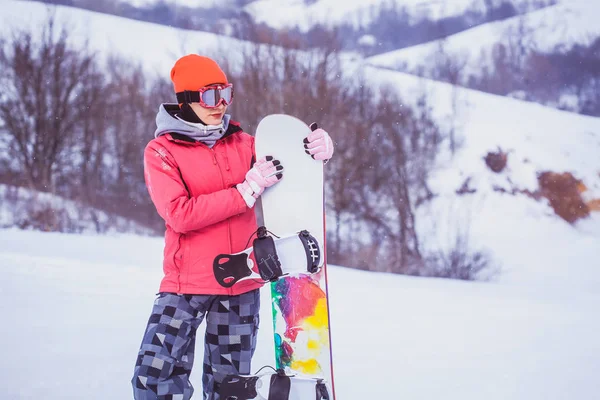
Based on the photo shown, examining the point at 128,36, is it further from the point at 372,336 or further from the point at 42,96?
the point at 372,336

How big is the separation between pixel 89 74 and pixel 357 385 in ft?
29.8

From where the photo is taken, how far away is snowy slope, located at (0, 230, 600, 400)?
2518 millimetres

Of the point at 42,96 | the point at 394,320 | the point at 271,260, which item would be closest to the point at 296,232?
the point at 271,260

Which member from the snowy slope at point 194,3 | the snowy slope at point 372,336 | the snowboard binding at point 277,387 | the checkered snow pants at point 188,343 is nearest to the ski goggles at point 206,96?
the checkered snow pants at point 188,343

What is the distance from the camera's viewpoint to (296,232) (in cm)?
155

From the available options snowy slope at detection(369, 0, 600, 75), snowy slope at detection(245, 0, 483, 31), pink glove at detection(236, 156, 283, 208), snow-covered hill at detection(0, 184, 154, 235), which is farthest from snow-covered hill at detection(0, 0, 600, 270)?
pink glove at detection(236, 156, 283, 208)

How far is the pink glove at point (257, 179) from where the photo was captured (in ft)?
4.49

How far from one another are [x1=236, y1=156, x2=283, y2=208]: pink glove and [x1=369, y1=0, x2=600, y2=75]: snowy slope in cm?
929

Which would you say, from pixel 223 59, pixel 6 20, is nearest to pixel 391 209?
pixel 223 59

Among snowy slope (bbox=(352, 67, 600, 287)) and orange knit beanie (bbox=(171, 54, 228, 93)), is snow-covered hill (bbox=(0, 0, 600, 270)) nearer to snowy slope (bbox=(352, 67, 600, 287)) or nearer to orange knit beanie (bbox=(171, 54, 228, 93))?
snowy slope (bbox=(352, 67, 600, 287))

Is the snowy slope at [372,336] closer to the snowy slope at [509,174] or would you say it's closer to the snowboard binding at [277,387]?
the snowboard binding at [277,387]

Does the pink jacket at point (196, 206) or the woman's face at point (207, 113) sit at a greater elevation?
the woman's face at point (207, 113)

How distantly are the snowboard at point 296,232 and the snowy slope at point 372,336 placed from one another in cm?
97

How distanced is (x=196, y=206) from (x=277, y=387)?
52 cm
